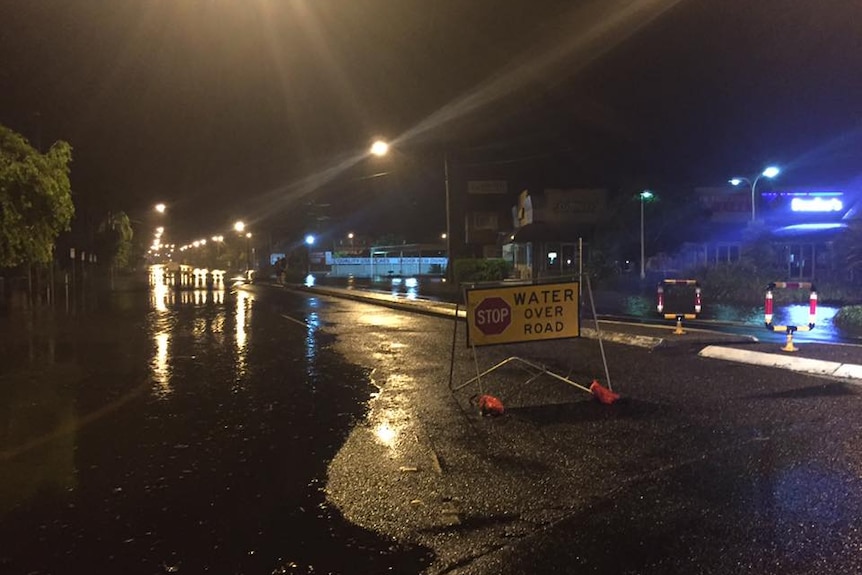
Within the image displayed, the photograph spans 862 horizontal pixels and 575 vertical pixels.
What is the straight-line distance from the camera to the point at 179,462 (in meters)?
5.60

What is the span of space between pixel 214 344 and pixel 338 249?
75.6 metres

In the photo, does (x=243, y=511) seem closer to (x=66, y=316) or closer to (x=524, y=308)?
(x=524, y=308)

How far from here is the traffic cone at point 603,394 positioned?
24.6 ft

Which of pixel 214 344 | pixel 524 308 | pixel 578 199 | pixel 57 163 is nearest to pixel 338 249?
pixel 578 199

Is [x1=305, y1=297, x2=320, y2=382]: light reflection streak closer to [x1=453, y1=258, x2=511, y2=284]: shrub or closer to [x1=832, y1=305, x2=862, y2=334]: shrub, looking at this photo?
[x1=453, y1=258, x2=511, y2=284]: shrub

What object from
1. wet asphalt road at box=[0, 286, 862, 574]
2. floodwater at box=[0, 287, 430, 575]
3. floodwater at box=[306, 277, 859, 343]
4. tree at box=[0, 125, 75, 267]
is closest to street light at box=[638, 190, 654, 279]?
floodwater at box=[306, 277, 859, 343]

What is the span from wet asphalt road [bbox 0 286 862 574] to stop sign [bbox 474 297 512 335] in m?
0.85

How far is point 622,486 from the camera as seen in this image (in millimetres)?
4848

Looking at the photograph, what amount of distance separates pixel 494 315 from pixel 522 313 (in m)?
0.34

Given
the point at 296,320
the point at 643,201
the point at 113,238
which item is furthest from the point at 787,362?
the point at 113,238

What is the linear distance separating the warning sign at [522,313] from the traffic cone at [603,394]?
27.7 inches

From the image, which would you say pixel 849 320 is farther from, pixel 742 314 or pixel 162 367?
pixel 162 367

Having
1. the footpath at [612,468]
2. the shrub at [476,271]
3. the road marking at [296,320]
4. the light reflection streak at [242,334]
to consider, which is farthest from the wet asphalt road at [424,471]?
the shrub at [476,271]

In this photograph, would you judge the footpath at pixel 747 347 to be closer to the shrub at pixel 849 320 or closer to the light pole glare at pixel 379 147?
the shrub at pixel 849 320
